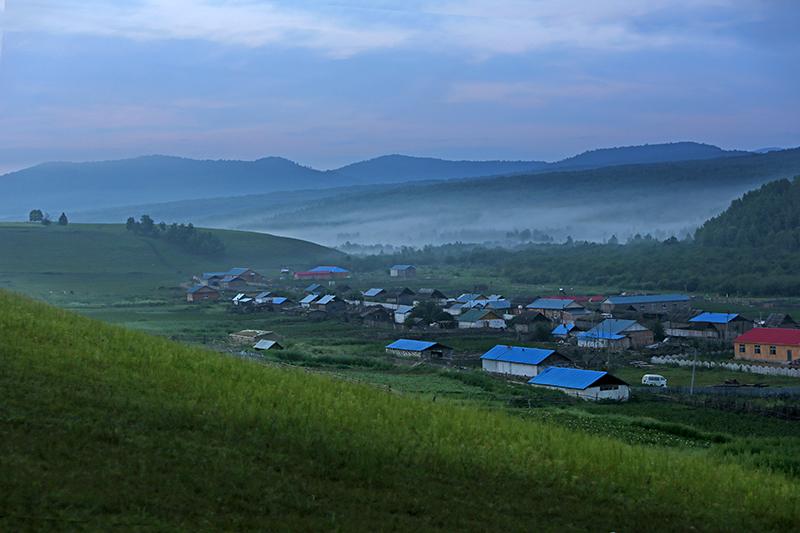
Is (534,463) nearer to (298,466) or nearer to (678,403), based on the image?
(298,466)

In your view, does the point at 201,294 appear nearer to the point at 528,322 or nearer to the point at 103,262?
the point at 103,262

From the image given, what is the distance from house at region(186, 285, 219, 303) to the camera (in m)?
64.2

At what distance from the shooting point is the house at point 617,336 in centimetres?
4572

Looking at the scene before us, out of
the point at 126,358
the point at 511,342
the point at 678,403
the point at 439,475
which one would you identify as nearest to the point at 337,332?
the point at 511,342

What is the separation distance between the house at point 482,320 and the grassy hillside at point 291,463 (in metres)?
38.8

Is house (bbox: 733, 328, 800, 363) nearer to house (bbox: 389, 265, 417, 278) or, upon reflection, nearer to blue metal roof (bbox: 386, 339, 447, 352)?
blue metal roof (bbox: 386, 339, 447, 352)

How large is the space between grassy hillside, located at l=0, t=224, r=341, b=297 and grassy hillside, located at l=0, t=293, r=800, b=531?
156ft

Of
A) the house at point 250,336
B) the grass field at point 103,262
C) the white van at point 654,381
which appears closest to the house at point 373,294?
the grass field at point 103,262

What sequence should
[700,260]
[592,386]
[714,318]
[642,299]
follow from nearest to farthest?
[592,386], [714,318], [642,299], [700,260]

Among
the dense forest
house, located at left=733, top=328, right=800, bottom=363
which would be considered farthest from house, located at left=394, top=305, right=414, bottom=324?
the dense forest

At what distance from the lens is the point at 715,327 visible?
48.7 m

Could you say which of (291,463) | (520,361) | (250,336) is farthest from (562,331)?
(291,463)

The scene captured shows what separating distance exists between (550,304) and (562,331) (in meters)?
9.18

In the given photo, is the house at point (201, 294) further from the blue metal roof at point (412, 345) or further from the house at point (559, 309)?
the blue metal roof at point (412, 345)
